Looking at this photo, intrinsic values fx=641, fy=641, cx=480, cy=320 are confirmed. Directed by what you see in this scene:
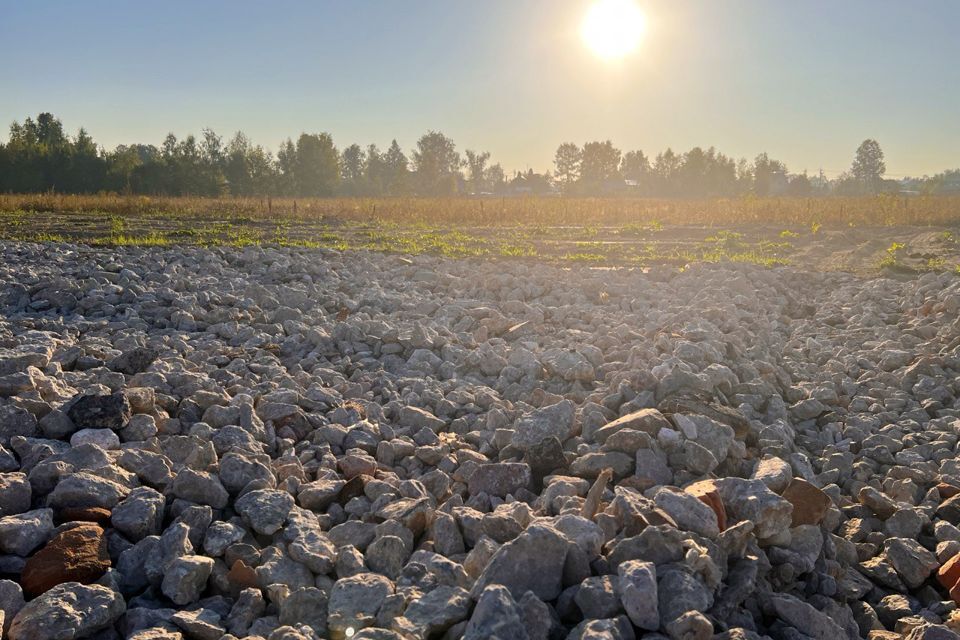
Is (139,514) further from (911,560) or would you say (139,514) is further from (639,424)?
(911,560)

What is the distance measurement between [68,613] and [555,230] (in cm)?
1607

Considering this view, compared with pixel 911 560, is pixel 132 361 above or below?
above

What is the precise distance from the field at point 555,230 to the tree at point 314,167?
3705 cm

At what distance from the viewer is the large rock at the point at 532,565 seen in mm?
2195

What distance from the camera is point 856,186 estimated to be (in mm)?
75188

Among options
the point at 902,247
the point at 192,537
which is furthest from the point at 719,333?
the point at 902,247

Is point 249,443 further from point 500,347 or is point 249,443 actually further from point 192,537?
point 500,347

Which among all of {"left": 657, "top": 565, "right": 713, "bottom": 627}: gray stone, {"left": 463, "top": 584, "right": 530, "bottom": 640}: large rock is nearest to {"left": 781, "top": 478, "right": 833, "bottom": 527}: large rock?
{"left": 657, "top": 565, "right": 713, "bottom": 627}: gray stone

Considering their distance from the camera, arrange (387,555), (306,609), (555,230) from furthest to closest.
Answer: (555,230)
(387,555)
(306,609)

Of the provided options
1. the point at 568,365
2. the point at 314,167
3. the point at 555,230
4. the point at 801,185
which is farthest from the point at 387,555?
the point at 801,185

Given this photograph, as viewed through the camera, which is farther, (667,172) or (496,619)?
(667,172)

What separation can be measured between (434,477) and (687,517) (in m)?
1.26

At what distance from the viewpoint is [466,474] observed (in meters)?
3.33

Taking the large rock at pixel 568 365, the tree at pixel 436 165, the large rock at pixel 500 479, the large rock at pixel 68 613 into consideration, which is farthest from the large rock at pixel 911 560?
the tree at pixel 436 165
